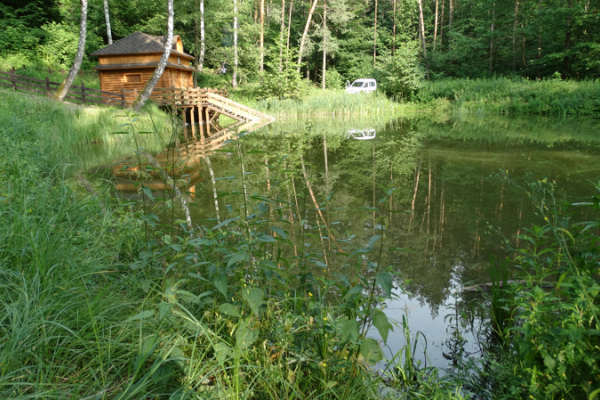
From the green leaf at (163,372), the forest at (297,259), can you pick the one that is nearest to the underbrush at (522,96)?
the forest at (297,259)

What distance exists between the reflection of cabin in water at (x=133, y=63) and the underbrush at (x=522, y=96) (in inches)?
610

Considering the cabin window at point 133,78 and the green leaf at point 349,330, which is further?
the cabin window at point 133,78

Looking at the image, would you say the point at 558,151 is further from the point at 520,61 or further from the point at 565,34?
the point at 520,61

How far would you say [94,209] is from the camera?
3650 mm

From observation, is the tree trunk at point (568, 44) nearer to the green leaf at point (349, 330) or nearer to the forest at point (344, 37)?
the forest at point (344, 37)

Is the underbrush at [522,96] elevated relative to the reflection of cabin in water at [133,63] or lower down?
lower down

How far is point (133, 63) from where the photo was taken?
21000 mm

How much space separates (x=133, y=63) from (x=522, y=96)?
2030 cm

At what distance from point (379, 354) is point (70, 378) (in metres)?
1.31

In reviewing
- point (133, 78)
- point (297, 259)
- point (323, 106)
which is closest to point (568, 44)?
point (323, 106)

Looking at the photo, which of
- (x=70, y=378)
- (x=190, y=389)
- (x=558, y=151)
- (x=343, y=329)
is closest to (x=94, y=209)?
(x=70, y=378)

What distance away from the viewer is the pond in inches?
115

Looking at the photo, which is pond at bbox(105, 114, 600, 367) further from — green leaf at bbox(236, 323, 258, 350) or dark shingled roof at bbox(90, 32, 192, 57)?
dark shingled roof at bbox(90, 32, 192, 57)

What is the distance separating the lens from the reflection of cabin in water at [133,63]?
20.9 meters
